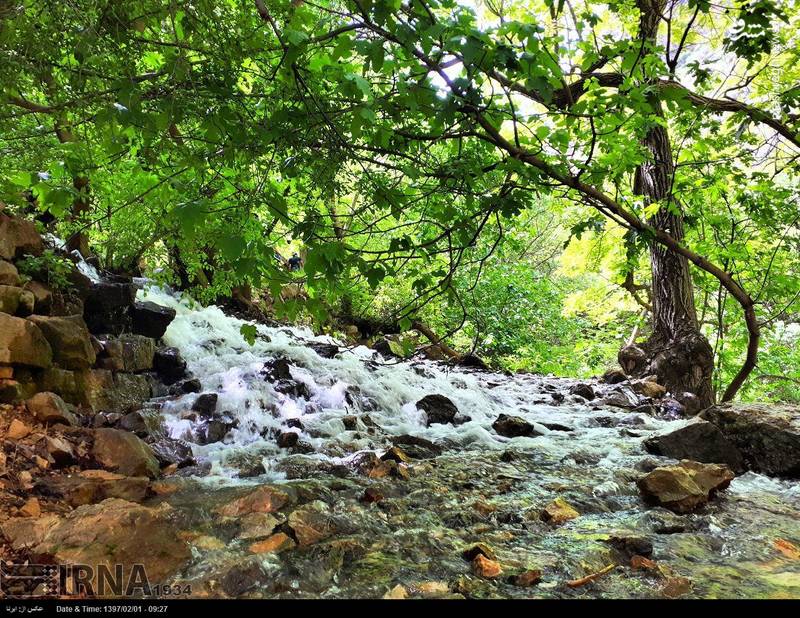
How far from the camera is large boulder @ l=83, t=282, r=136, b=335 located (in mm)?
6406

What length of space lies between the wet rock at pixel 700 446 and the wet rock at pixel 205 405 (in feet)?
17.6

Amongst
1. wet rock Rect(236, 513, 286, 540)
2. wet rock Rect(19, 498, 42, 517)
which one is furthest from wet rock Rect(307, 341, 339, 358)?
wet rock Rect(19, 498, 42, 517)

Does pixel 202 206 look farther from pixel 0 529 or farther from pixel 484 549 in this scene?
pixel 484 549

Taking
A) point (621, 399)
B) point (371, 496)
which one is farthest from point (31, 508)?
point (621, 399)

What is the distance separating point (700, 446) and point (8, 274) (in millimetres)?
7532

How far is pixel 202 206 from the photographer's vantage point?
1942 millimetres

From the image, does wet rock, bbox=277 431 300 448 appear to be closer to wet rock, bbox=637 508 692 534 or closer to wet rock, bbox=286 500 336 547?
wet rock, bbox=286 500 336 547

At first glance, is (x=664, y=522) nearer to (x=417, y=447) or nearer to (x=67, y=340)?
A: (x=417, y=447)

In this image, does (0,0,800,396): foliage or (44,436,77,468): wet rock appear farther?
(44,436,77,468): wet rock

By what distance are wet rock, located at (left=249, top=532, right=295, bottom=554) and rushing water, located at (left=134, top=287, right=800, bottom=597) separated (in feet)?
0.22

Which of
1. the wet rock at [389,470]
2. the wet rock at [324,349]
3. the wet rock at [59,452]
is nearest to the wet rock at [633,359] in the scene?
the wet rock at [324,349]

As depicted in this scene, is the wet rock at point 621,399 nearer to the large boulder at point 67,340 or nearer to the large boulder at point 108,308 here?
the large boulder at point 67,340

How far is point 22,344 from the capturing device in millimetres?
4285

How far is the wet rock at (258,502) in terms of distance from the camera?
3377mm
